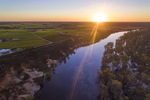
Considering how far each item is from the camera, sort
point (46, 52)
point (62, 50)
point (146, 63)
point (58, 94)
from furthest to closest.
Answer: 1. point (62, 50)
2. point (46, 52)
3. point (146, 63)
4. point (58, 94)

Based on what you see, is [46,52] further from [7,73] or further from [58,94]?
[58,94]

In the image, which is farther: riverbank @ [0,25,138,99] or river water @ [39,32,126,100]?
riverbank @ [0,25,138,99]

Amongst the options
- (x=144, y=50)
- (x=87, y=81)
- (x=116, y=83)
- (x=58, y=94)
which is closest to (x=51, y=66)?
(x=87, y=81)

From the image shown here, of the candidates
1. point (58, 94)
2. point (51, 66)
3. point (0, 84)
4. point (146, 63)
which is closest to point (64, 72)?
point (51, 66)

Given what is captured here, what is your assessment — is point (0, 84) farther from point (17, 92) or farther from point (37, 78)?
point (37, 78)

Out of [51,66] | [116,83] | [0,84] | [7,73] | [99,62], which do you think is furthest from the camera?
[99,62]

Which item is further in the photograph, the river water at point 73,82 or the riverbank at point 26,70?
the riverbank at point 26,70

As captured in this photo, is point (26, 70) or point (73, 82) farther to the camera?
point (26, 70)

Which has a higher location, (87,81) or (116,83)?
(116,83)

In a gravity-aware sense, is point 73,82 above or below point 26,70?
below

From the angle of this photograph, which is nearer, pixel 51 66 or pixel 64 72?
pixel 64 72
